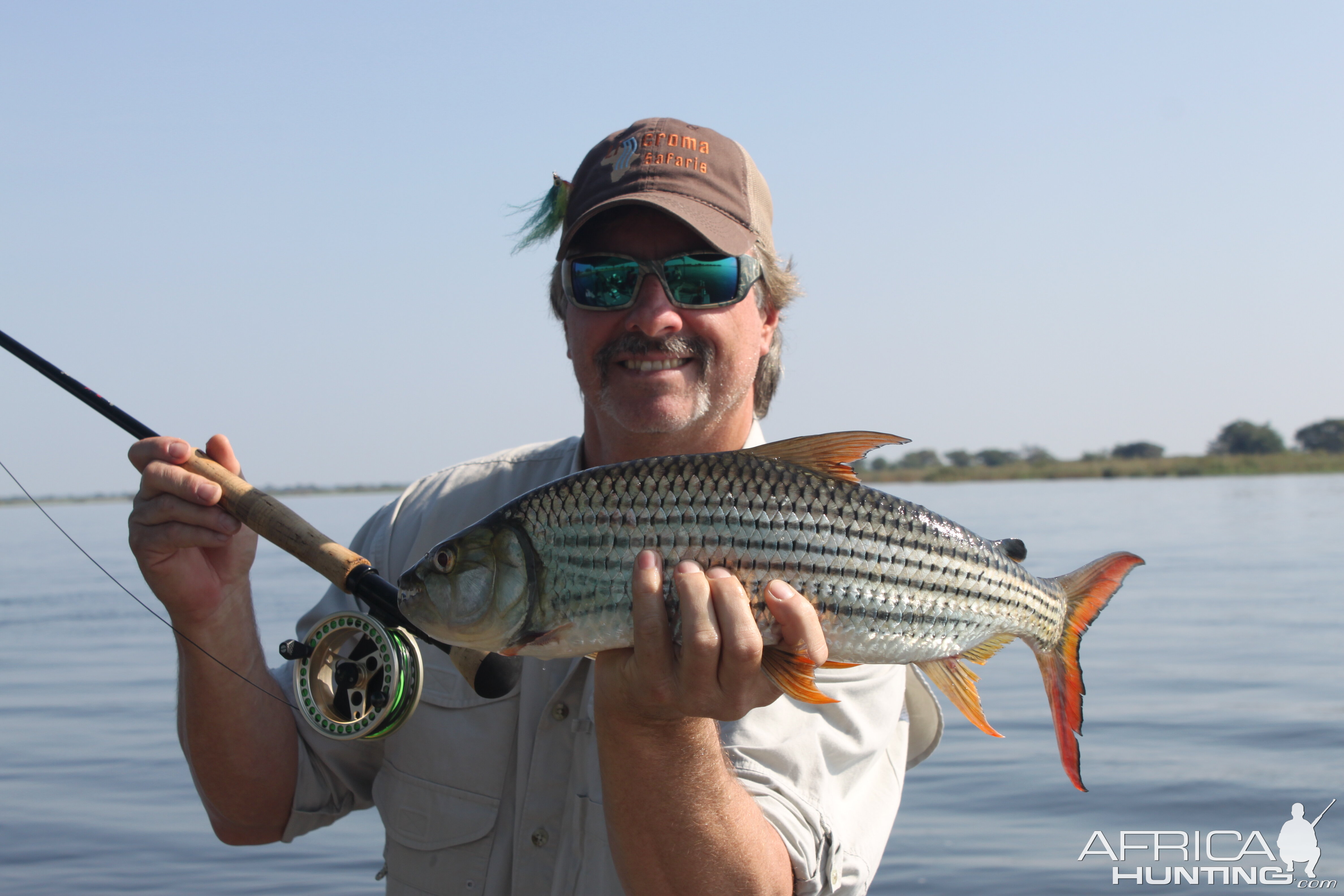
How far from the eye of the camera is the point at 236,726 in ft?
12.2

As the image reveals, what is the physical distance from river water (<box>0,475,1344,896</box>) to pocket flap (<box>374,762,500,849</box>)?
433 cm

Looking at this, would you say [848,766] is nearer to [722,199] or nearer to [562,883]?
[562,883]

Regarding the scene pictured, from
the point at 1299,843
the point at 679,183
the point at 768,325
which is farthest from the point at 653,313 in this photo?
the point at 1299,843

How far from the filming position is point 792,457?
9.46 ft

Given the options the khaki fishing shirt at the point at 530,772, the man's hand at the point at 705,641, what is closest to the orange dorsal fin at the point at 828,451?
the man's hand at the point at 705,641

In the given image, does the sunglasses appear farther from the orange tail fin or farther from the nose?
the orange tail fin

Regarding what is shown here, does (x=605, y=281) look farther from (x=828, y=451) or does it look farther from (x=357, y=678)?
(x=357, y=678)

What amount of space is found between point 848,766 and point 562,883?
106 cm

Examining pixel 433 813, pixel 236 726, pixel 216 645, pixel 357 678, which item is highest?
pixel 216 645

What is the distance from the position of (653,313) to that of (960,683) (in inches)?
64.7

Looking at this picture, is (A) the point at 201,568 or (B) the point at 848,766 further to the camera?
(B) the point at 848,766

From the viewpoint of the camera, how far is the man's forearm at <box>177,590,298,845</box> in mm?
3662

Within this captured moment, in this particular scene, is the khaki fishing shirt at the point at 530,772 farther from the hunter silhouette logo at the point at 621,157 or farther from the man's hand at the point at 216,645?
the hunter silhouette logo at the point at 621,157

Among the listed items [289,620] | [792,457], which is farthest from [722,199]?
[289,620]
